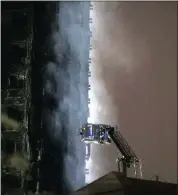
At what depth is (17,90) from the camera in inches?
50.9

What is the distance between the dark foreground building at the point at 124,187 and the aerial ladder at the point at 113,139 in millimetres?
44

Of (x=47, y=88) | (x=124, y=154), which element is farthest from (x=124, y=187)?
(x=47, y=88)

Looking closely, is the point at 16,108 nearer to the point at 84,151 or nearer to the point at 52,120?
the point at 52,120

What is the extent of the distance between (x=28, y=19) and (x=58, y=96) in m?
0.32

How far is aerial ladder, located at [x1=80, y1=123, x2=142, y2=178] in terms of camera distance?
123 centimetres

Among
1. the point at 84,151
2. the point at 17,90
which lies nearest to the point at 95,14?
the point at 17,90

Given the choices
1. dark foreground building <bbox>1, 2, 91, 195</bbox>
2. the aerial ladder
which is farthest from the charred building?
the aerial ladder

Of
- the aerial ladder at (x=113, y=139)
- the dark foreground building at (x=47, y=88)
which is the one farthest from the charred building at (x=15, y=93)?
the aerial ladder at (x=113, y=139)

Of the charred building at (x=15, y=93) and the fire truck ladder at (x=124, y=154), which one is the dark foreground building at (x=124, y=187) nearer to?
the fire truck ladder at (x=124, y=154)

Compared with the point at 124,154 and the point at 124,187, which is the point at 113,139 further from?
the point at 124,187

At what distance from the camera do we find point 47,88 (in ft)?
4.21

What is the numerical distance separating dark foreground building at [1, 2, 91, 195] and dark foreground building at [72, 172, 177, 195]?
2.5 inches

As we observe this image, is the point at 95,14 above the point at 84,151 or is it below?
above

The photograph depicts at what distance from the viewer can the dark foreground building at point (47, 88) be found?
1.26 meters
